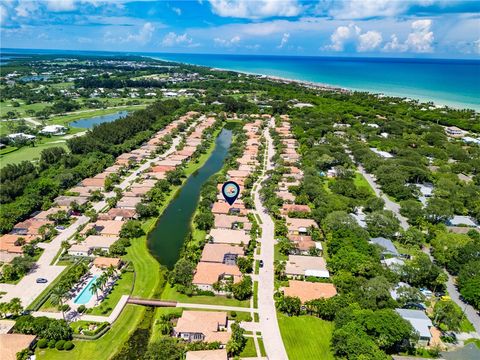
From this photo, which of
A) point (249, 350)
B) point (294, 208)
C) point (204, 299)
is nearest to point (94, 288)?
point (204, 299)

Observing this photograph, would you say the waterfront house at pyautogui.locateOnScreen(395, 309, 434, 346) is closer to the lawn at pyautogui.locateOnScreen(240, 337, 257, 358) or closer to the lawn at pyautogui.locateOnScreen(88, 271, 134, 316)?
the lawn at pyautogui.locateOnScreen(240, 337, 257, 358)

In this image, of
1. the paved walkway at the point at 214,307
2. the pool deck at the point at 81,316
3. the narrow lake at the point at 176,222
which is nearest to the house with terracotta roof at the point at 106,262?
the narrow lake at the point at 176,222

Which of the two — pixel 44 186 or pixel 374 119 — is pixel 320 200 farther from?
pixel 374 119

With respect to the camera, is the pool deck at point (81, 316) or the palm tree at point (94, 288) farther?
the palm tree at point (94, 288)

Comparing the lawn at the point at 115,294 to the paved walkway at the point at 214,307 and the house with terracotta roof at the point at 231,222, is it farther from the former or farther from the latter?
the house with terracotta roof at the point at 231,222

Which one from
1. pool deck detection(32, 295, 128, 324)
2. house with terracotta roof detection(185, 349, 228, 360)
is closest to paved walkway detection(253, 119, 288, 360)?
house with terracotta roof detection(185, 349, 228, 360)
